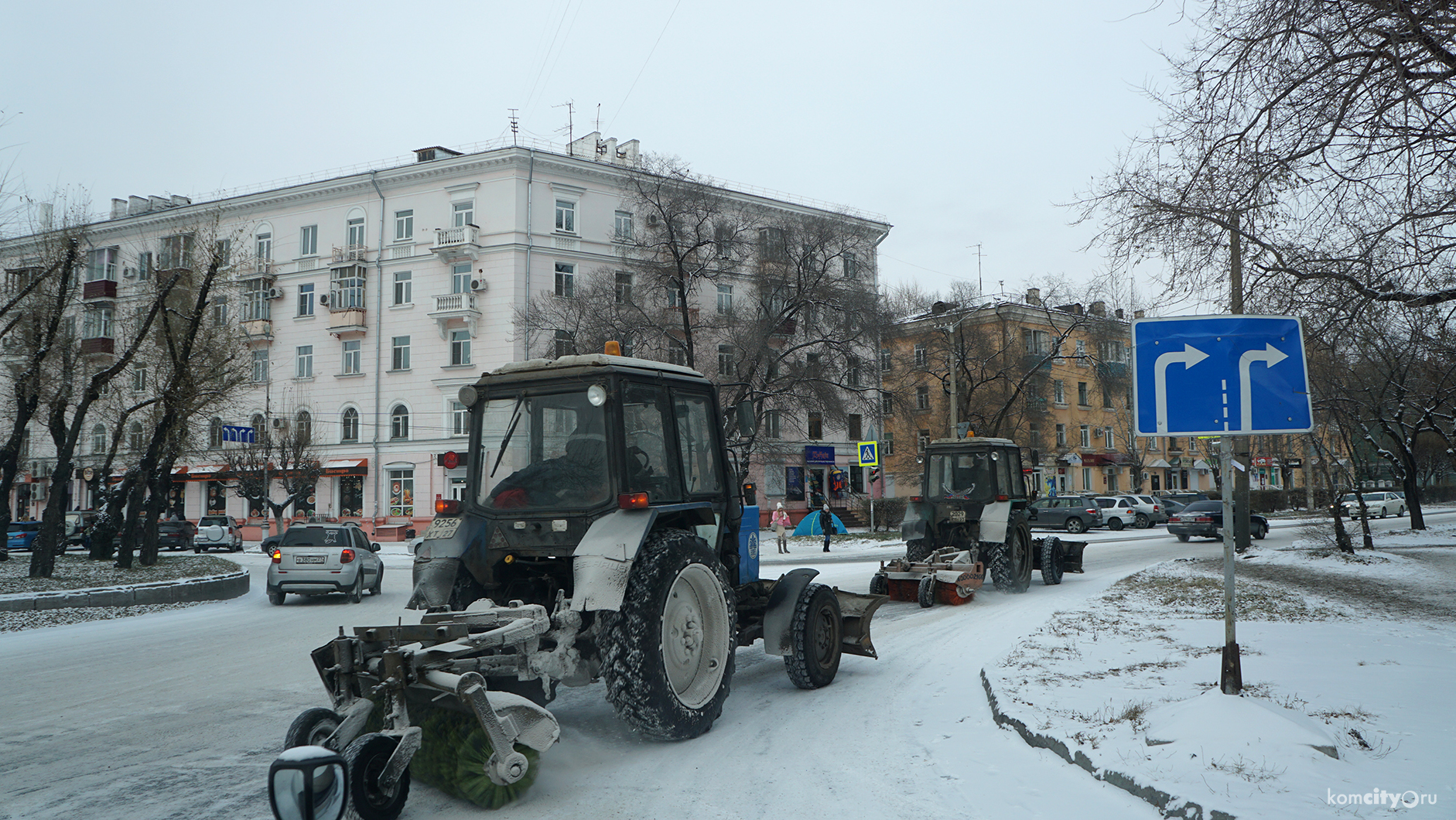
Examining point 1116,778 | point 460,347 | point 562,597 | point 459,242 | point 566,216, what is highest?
point 566,216

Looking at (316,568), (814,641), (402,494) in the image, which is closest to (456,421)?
(402,494)

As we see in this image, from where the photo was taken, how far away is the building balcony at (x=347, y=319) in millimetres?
42125

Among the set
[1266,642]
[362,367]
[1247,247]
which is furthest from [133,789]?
[362,367]

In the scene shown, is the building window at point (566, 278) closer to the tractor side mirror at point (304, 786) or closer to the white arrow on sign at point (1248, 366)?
the white arrow on sign at point (1248, 366)

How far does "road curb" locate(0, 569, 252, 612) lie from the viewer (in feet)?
44.5

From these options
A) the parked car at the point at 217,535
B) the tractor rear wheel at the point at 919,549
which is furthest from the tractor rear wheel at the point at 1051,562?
the parked car at the point at 217,535

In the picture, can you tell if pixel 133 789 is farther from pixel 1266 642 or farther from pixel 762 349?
pixel 762 349

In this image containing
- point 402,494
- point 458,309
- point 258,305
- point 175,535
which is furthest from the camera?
point 258,305

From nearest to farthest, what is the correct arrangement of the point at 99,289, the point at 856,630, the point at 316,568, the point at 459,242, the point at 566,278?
the point at 856,630 < the point at 316,568 < the point at 459,242 < the point at 566,278 < the point at 99,289

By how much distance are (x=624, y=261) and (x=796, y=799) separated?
2969 centimetres

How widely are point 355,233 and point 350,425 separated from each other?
29.8ft

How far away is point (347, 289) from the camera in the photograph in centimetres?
4256

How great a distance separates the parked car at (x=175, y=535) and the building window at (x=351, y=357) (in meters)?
10.0
